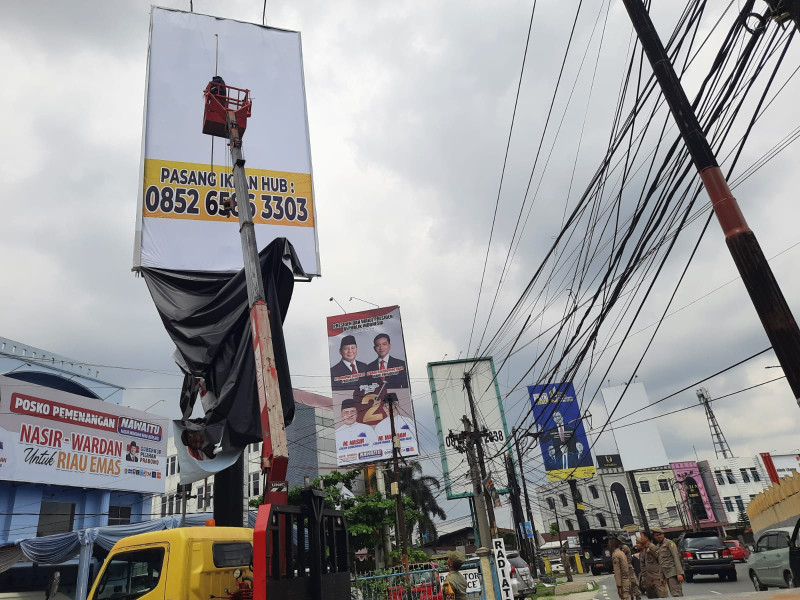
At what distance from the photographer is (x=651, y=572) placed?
9898 millimetres

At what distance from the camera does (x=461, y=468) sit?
39.8 meters

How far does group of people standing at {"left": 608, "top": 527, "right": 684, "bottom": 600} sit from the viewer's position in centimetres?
961

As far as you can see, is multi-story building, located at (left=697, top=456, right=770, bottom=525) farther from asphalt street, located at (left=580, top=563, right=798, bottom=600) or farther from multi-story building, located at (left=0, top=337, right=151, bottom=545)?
multi-story building, located at (left=0, top=337, right=151, bottom=545)

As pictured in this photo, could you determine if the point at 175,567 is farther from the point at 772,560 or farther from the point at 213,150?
the point at 772,560

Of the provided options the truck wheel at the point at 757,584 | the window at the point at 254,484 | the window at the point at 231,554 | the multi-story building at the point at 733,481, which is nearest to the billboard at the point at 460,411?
the window at the point at 254,484

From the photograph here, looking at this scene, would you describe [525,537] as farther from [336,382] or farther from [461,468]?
[336,382]

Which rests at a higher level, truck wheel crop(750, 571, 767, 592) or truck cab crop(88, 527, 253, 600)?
truck cab crop(88, 527, 253, 600)

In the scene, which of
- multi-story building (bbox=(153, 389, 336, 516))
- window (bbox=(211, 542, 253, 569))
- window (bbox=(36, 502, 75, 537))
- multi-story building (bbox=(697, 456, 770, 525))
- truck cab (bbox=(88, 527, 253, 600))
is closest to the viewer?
truck cab (bbox=(88, 527, 253, 600))

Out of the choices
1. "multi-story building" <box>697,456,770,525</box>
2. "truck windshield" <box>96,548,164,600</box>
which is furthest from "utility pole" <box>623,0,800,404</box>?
"multi-story building" <box>697,456,770,525</box>

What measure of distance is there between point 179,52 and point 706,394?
62060mm

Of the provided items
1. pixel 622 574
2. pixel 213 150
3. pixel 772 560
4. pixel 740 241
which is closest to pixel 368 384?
pixel 213 150

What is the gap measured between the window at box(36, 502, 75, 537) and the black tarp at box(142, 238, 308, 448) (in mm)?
18300

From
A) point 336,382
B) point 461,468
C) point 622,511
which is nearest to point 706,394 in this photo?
point 622,511

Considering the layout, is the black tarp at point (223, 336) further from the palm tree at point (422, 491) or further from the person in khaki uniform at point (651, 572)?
the palm tree at point (422, 491)
